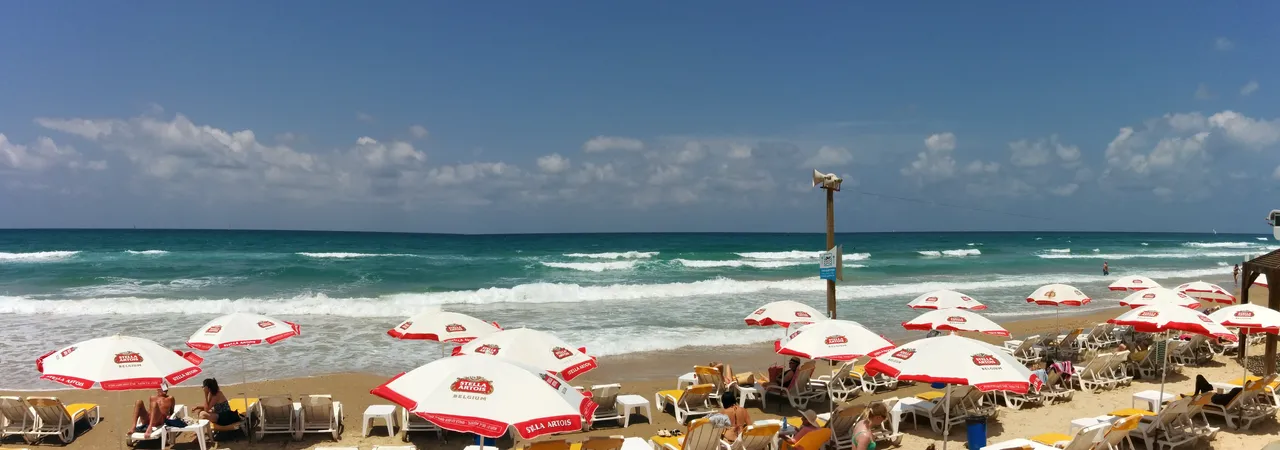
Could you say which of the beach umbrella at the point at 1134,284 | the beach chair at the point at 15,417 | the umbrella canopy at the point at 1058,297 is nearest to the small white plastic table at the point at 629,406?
the beach chair at the point at 15,417

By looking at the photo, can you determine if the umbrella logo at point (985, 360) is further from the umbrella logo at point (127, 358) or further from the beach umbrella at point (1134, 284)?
the beach umbrella at point (1134, 284)

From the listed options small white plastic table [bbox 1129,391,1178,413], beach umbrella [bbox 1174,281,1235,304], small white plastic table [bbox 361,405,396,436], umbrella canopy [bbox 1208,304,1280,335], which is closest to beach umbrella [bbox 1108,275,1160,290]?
beach umbrella [bbox 1174,281,1235,304]

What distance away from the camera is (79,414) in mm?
8688

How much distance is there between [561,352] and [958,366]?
3.95 metres

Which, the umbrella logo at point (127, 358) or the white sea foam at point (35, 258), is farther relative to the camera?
the white sea foam at point (35, 258)

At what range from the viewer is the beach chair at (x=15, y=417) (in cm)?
823

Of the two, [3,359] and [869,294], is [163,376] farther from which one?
[869,294]

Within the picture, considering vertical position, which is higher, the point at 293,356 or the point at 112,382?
the point at 112,382

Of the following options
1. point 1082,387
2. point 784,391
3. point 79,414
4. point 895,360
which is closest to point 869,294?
point 1082,387

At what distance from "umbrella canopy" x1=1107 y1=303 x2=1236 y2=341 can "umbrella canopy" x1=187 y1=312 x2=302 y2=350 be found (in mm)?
10699

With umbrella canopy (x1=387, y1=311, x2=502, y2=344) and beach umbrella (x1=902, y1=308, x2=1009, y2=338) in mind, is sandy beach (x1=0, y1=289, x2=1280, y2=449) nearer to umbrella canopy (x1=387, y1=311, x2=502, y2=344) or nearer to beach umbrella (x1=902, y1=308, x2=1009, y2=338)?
beach umbrella (x1=902, y1=308, x2=1009, y2=338)

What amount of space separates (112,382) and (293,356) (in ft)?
23.4

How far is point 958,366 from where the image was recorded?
21.5ft

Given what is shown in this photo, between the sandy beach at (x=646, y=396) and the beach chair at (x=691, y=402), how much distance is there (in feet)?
0.62
